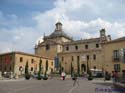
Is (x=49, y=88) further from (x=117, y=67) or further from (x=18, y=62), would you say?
(x=18, y=62)

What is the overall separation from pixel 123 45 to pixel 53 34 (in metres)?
43.6

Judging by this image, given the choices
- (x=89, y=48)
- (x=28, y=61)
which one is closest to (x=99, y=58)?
(x=89, y=48)

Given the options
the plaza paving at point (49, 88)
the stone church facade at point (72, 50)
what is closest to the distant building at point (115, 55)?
the stone church facade at point (72, 50)

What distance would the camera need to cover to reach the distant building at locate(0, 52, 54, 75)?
72438 millimetres

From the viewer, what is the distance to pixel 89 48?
83812mm

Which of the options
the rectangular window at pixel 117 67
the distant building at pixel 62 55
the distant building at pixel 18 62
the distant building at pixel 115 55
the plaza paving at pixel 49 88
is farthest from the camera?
the distant building at pixel 62 55

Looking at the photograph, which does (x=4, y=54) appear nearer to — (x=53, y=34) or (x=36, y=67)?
(x=36, y=67)

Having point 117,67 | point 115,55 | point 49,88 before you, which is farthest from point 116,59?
point 49,88

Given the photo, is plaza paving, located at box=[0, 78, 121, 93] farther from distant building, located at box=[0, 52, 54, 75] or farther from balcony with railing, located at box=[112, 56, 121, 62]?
distant building, located at box=[0, 52, 54, 75]

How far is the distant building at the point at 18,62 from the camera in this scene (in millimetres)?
72438

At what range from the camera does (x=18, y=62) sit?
73375 millimetres

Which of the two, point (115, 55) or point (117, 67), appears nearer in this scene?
point (115, 55)

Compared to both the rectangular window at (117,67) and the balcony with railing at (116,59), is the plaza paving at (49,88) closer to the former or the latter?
the balcony with railing at (116,59)

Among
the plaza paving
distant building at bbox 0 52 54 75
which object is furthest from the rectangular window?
distant building at bbox 0 52 54 75
